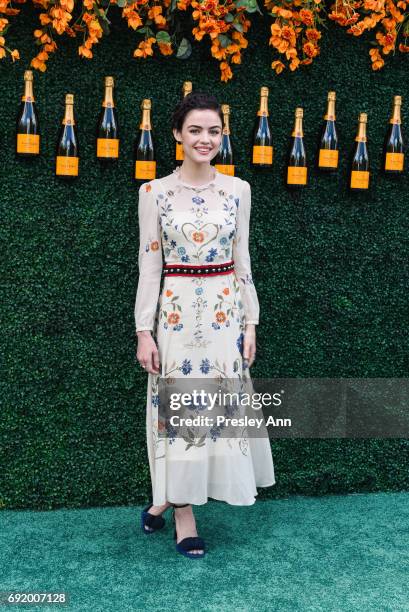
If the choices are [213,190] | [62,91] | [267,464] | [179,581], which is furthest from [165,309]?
[62,91]

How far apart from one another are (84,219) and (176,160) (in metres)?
0.40

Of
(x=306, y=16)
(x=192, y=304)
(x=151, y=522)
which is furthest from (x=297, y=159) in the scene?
(x=151, y=522)

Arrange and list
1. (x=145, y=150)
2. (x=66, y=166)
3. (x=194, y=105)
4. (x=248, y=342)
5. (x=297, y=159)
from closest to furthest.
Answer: (x=194, y=105) → (x=248, y=342) → (x=66, y=166) → (x=145, y=150) → (x=297, y=159)

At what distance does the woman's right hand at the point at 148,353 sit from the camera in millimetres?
2209

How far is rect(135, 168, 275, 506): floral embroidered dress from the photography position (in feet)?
7.20

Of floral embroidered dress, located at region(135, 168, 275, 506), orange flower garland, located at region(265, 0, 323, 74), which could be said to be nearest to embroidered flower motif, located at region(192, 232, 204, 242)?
floral embroidered dress, located at region(135, 168, 275, 506)

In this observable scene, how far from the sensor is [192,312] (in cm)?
221

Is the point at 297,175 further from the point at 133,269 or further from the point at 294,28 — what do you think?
the point at 133,269

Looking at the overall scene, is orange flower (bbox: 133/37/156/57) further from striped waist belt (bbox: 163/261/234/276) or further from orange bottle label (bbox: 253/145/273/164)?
striped waist belt (bbox: 163/261/234/276)

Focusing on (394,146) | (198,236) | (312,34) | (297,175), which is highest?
(312,34)

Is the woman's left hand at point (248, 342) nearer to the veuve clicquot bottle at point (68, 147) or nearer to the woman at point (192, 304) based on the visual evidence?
the woman at point (192, 304)

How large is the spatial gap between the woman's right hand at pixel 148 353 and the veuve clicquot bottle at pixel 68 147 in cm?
74

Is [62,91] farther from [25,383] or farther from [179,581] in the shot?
[179,581]

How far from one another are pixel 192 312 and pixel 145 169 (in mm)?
719
